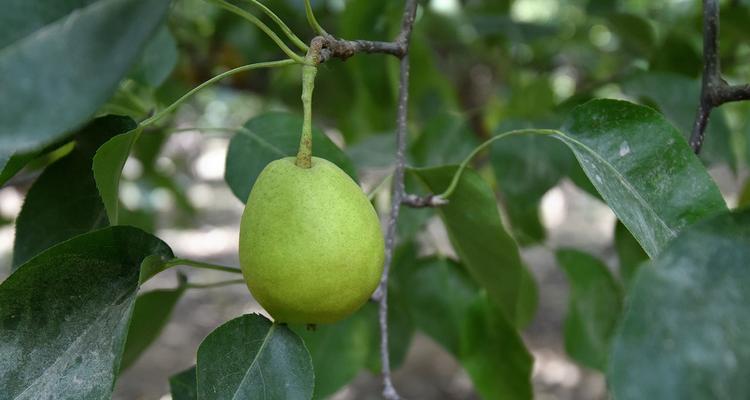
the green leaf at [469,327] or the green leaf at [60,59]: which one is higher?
the green leaf at [60,59]

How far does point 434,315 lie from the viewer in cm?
113

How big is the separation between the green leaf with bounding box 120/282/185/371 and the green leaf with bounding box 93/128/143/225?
0.25 metres

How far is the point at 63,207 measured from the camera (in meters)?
0.72

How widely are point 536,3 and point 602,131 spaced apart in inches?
182

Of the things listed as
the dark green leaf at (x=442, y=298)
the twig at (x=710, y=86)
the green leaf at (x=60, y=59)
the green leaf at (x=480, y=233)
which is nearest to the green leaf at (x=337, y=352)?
the dark green leaf at (x=442, y=298)

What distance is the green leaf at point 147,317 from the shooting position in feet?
2.83

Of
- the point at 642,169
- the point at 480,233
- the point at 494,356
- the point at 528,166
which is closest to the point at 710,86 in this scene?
the point at 642,169

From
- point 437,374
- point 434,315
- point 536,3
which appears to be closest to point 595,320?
point 434,315

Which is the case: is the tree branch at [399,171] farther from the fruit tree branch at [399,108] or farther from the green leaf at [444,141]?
the green leaf at [444,141]

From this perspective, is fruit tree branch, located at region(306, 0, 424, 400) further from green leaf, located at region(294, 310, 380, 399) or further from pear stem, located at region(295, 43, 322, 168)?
green leaf, located at region(294, 310, 380, 399)

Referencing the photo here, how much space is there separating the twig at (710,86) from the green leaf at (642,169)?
113mm

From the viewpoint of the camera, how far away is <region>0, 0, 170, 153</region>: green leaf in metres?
0.38

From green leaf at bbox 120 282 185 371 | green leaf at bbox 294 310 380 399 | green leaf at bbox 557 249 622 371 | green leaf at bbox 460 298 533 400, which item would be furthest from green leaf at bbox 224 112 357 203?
green leaf at bbox 557 249 622 371

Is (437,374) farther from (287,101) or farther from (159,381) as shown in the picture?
(287,101)
